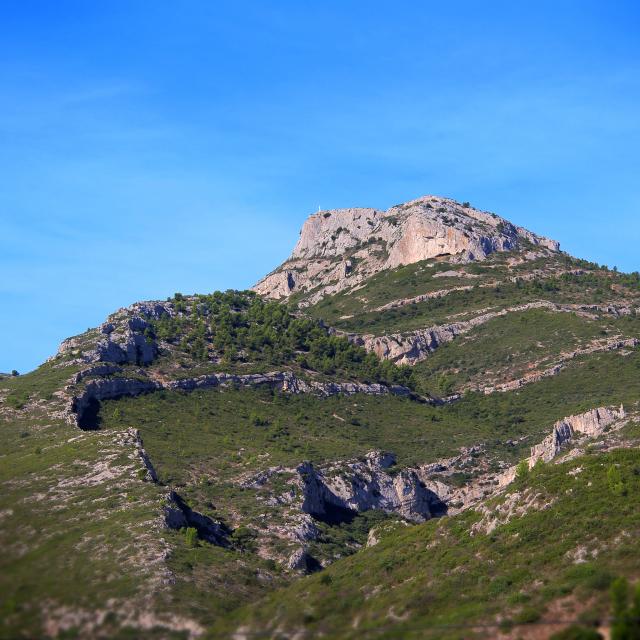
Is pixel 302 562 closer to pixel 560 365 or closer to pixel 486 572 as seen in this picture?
pixel 486 572

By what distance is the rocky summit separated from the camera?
236 ft

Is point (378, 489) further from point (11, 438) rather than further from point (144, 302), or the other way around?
point (144, 302)

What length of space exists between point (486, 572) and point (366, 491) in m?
57.3

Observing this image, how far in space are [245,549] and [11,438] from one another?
34.8 m

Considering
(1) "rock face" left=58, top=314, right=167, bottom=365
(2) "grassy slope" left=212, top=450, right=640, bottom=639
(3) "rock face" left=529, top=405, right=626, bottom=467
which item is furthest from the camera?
(1) "rock face" left=58, top=314, right=167, bottom=365

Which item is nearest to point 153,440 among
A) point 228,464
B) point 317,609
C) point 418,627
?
point 228,464

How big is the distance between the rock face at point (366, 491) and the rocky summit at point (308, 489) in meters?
0.30

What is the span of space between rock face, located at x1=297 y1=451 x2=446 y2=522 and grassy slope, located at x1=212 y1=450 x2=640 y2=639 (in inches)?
1370

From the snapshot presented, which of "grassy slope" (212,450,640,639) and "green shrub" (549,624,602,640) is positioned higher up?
"grassy slope" (212,450,640,639)

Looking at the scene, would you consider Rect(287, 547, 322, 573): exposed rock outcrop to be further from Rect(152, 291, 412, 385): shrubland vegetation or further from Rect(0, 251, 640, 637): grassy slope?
Rect(152, 291, 412, 385): shrubland vegetation

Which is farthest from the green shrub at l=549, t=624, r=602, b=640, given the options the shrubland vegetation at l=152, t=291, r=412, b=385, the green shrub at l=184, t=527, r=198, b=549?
the shrubland vegetation at l=152, t=291, r=412, b=385

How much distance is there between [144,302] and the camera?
652 ft

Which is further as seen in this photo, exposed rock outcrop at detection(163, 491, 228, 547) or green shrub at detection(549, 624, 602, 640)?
exposed rock outcrop at detection(163, 491, 228, 547)

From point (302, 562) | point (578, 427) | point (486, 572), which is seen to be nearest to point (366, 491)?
point (578, 427)
